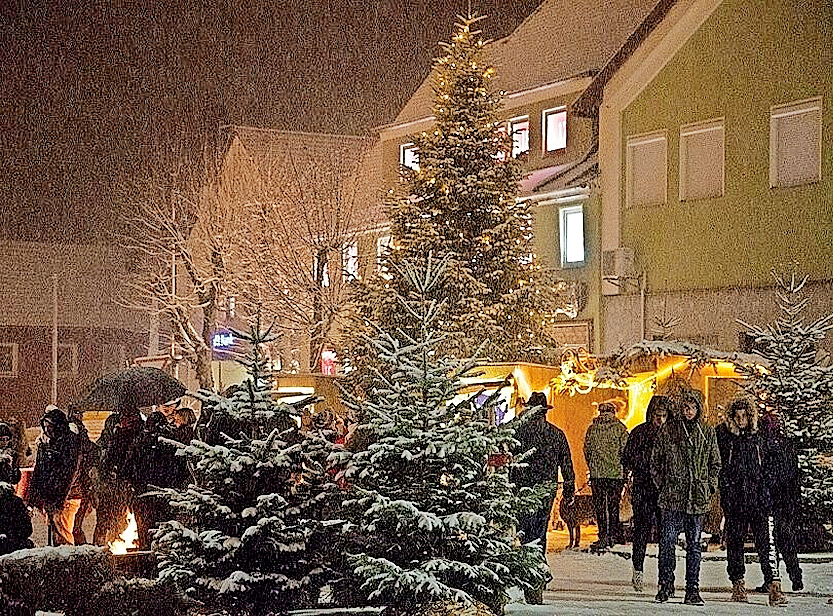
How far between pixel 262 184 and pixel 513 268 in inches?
794

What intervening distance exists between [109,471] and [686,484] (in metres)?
6.54

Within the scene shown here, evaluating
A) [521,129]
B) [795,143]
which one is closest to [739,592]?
[795,143]

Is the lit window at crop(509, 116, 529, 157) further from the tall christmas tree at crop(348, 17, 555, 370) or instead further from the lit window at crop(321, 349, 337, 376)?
the tall christmas tree at crop(348, 17, 555, 370)

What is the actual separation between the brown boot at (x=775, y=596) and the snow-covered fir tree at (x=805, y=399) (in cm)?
457

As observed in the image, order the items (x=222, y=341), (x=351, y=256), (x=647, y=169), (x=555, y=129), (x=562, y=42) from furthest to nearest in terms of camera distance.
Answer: (x=222, y=341) < (x=351, y=256) < (x=562, y=42) < (x=555, y=129) < (x=647, y=169)

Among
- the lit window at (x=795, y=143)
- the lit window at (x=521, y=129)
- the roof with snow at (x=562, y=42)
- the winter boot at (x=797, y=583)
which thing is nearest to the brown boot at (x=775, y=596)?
the winter boot at (x=797, y=583)

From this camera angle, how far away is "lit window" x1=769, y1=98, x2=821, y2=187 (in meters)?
27.7

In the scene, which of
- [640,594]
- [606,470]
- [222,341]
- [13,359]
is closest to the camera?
[640,594]

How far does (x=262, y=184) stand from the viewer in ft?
142

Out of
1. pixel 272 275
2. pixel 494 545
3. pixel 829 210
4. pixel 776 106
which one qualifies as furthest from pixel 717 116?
pixel 494 545

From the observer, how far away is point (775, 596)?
13.7m

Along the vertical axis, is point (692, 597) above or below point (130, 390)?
below

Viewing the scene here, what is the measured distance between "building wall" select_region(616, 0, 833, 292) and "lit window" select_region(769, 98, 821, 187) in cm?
16

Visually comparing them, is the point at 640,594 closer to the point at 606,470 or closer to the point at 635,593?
the point at 635,593
